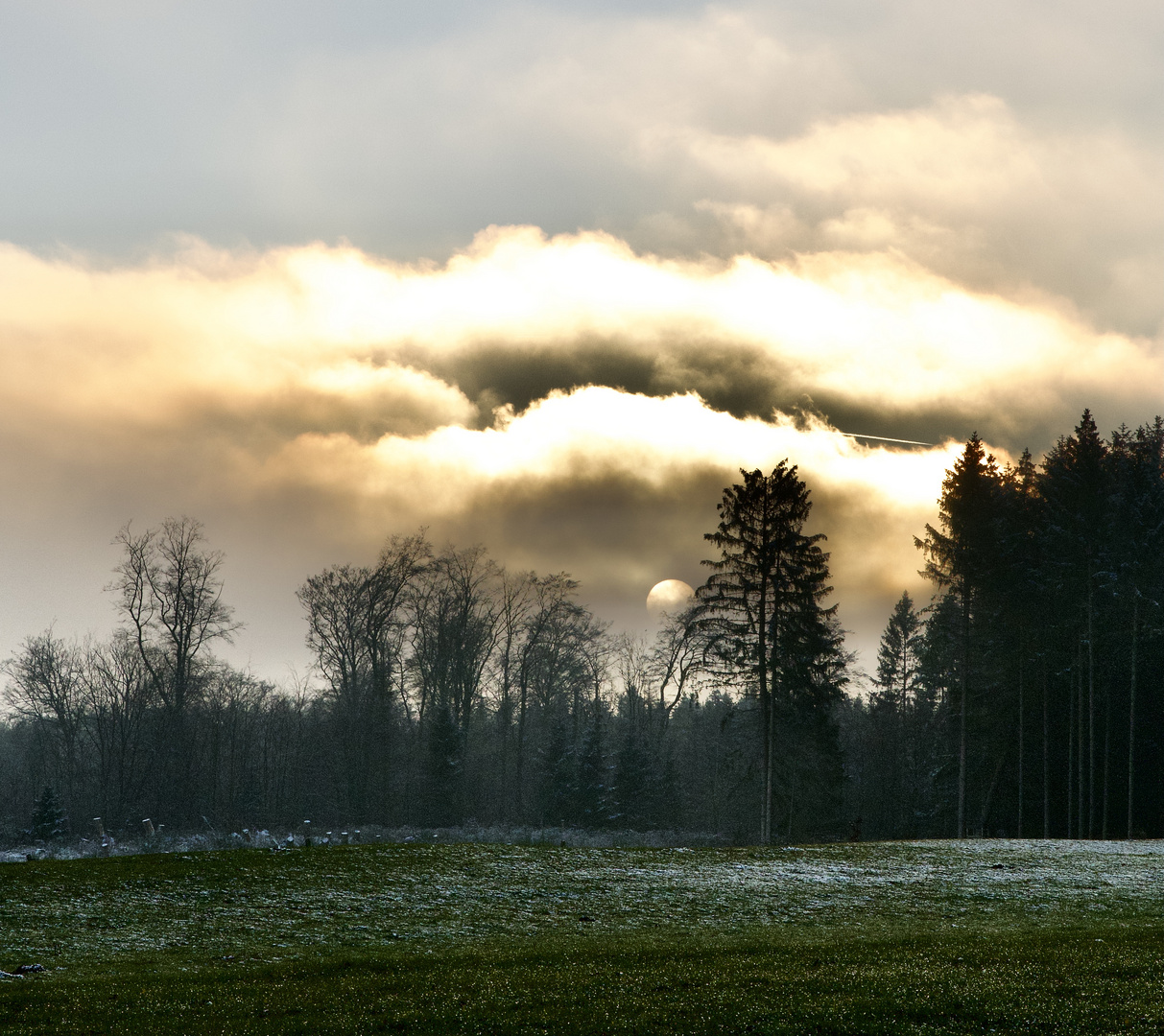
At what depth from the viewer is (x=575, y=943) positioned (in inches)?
666

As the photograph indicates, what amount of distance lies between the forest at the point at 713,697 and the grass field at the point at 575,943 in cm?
1748

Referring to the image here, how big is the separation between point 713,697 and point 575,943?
7655 centimetres

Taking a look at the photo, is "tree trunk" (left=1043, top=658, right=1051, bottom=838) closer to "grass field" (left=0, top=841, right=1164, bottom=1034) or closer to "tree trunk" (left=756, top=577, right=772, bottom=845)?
"tree trunk" (left=756, top=577, right=772, bottom=845)

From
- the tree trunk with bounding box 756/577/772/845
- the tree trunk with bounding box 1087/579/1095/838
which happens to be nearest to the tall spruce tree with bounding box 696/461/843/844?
the tree trunk with bounding box 756/577/772/845

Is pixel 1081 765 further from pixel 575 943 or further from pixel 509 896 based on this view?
pixel 575 943

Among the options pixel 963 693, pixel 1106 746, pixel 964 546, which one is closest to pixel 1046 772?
pixel 1106 746

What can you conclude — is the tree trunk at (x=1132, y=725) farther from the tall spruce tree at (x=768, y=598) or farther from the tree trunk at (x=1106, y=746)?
the tall spruce tree at (x=768, y=598)

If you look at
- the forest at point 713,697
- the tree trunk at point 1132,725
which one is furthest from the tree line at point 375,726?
the tree trunk at point 1132,725

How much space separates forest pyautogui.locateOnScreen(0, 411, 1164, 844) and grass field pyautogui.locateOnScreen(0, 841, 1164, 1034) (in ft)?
57.3

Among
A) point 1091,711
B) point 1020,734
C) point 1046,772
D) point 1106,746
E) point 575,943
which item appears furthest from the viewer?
point 1020,734

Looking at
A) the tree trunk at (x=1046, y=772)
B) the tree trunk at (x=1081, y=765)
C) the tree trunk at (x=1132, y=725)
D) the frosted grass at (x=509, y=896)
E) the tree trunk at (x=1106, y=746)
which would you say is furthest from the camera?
the tree trunk at (x=1046, y=772)

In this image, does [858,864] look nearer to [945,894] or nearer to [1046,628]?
[945,894]

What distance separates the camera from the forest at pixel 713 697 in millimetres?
46688

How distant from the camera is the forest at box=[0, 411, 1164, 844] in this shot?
153 ft
